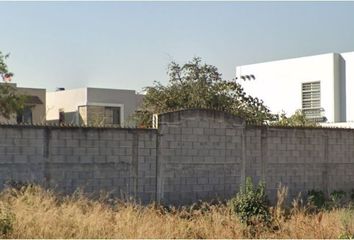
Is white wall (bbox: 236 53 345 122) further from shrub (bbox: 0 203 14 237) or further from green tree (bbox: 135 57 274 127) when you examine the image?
shrub (bbox: 0 203 14 237)

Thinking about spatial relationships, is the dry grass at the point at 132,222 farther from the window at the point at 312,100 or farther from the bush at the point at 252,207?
the window at the point at 312,100

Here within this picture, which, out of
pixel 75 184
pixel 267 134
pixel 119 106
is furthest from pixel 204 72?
pixel 119 106

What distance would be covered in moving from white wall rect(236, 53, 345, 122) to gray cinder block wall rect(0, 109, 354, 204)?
12.5m

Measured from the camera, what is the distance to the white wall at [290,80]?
33.2 metres

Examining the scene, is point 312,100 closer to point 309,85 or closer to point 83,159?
point 309,85

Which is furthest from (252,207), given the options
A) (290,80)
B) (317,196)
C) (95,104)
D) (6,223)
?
(95,104)

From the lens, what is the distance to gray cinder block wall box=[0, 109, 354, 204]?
15.1 metres

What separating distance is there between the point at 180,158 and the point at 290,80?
65.1 ft

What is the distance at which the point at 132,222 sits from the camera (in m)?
10.9

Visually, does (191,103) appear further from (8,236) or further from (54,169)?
(8,236)

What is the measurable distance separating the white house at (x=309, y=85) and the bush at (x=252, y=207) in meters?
21.5

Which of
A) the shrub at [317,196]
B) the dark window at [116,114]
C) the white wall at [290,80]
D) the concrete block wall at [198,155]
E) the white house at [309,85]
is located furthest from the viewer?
the dark window at [116,114]

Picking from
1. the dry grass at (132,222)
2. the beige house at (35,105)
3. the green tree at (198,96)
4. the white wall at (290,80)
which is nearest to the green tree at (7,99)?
the green tree at (198,96)

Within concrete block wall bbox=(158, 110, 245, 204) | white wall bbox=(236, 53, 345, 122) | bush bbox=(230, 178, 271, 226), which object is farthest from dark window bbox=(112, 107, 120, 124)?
bush bbox=(230, 178, 271, 226)
